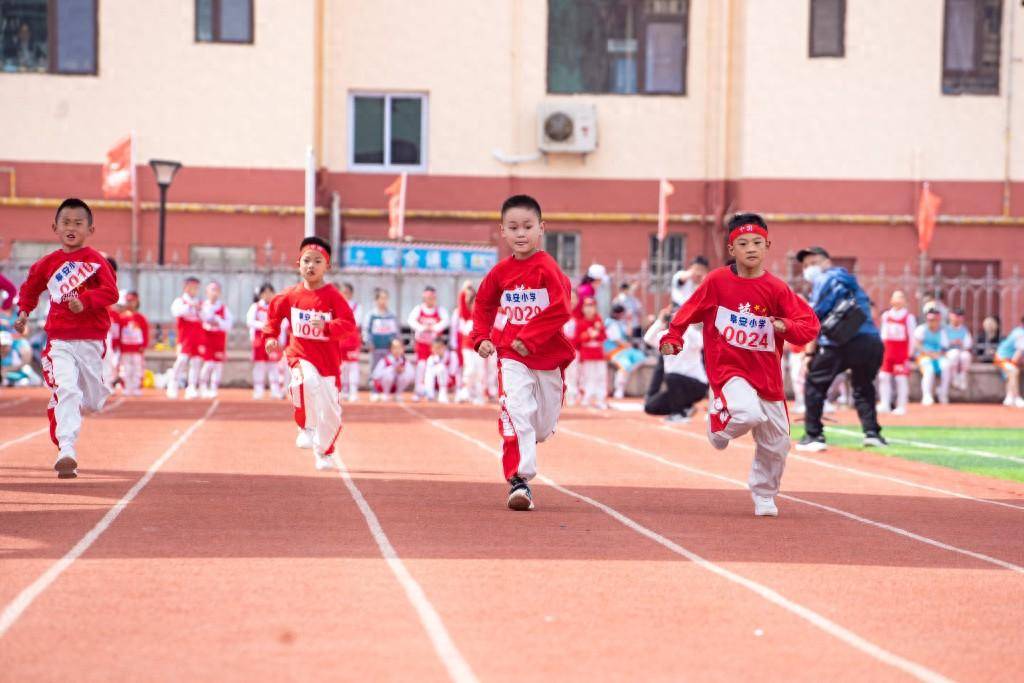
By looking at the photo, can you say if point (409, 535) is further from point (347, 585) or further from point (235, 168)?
point (235, 168)

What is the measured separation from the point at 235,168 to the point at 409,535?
24047 mm

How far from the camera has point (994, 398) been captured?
2945 centimetres

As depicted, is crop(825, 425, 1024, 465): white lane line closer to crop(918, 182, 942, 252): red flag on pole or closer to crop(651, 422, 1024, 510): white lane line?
crop(651, 422, 1024, 510): white lane line

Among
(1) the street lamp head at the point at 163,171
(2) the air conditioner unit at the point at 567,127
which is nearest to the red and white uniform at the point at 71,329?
(1) the street lamp head at the point at 163,171

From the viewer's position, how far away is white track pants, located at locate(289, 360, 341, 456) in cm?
1278

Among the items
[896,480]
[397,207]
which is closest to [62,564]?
[896,480]

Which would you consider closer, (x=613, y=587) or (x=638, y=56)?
(x=613, y=587)

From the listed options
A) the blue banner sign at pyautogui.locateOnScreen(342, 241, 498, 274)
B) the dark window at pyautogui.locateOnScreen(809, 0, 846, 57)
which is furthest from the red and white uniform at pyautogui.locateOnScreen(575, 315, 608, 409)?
the dark window at pyautogui.locateOnScreen(809, 0, 846, 57)

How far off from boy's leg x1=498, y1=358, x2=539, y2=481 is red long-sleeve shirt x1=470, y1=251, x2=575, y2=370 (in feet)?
0.28

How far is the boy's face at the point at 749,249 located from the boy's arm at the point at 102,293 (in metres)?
4.36

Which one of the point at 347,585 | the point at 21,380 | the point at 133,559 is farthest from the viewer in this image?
the point at 21,380

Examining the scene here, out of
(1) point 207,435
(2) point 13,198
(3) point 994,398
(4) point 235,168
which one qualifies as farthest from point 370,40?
(1) point 207,435

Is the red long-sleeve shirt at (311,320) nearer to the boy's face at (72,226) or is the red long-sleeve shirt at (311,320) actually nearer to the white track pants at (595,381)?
the boy's face at (72,226)

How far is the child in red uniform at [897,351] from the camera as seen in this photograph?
25.3 metres
